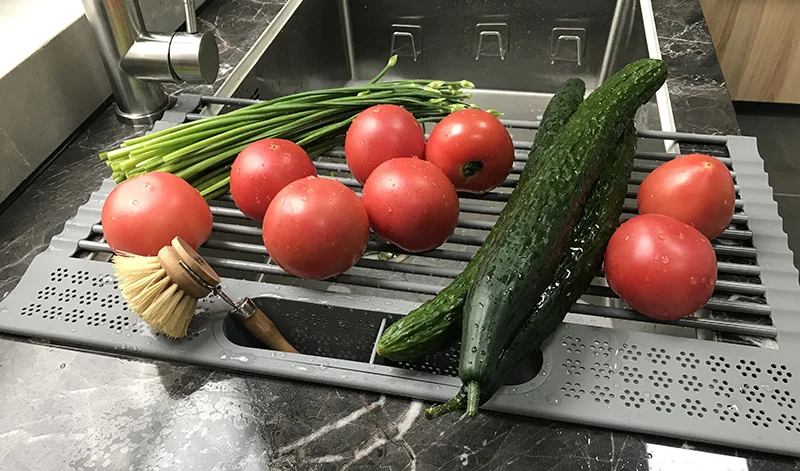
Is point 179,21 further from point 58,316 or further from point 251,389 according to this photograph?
point 251,389

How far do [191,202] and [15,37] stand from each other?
510mm

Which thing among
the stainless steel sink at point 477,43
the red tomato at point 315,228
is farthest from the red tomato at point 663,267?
the stainless steel sink at point 477,43

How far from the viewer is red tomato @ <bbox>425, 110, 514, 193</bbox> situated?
0.76 metres

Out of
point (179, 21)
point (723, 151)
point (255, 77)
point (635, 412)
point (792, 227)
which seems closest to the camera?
point (635, 412)

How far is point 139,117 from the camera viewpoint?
3.19 feet

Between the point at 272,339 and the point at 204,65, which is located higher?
the point at 204,65

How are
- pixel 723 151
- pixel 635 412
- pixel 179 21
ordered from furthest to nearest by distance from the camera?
pixel 179 21 < pixel 723 151 < pixel 635 412

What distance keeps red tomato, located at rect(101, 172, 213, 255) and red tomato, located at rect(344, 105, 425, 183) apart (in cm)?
22

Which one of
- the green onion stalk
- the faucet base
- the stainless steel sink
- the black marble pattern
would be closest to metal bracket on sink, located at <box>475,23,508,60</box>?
the stainless steel sink

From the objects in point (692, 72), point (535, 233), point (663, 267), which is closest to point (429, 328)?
point (535, 233)

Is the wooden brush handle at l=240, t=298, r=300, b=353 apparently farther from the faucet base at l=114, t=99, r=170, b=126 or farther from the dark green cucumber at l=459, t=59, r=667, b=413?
the faucet base at l=114, t=99, r=170, b=126

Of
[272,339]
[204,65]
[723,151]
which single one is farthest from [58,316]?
[723,151]

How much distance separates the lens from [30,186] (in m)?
0.86

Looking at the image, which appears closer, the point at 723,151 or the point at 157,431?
the point at 157,431
